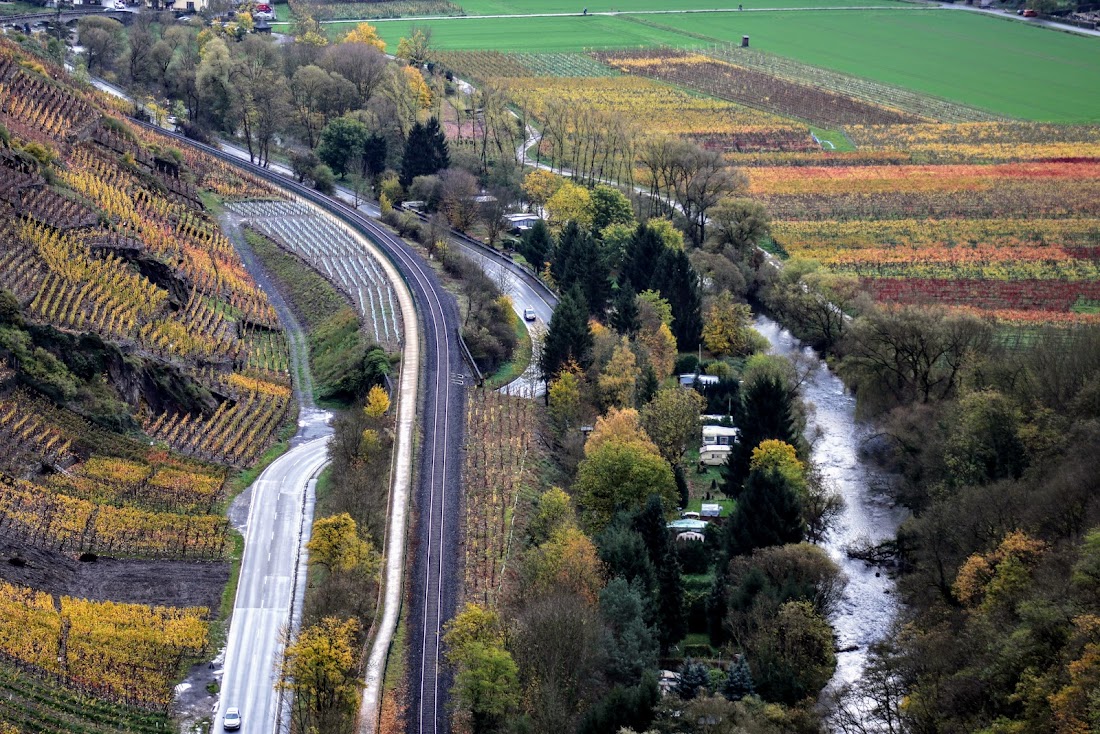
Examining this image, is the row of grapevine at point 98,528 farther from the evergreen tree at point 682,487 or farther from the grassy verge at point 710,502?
the grassy verge at point 710,502

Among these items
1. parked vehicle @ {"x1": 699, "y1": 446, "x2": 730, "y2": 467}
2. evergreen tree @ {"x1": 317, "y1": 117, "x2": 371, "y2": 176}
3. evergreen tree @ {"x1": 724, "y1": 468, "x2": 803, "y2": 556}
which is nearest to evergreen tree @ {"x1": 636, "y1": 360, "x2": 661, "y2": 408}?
parked vehicle @ {"x1": 699, "y1": 446, "x2": 730, "y2": 467}

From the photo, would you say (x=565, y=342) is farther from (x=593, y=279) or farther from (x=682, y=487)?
(x=682, y=487)

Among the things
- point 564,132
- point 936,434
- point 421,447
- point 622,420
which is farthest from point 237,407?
point 564,132

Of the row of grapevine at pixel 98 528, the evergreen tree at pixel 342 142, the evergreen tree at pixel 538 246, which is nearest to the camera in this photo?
the row of grapevine at pixel 98 528

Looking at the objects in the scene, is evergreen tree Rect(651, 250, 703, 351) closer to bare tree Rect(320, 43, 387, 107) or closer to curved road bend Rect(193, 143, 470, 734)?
curved road bend Rect(193, 143, 470, 734)

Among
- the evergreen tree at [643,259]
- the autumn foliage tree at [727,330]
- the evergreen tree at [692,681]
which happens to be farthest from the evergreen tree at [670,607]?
the evergreen tree at [643,259]

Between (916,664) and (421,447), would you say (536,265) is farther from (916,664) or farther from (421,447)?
(916,664)

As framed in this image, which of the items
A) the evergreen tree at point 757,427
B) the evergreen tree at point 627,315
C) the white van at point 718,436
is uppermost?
the evergreen tree at point 627,315
